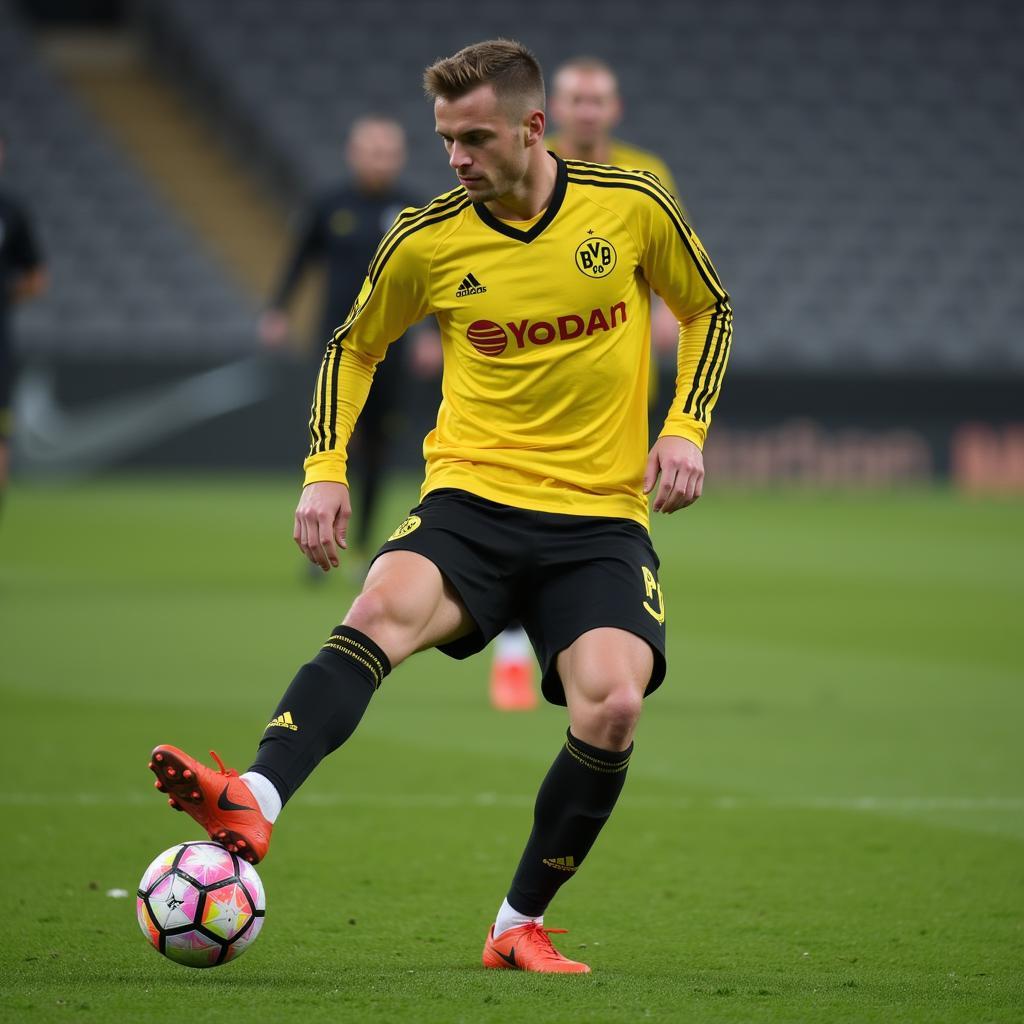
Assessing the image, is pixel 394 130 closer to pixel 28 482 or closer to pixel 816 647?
pixel 816 647

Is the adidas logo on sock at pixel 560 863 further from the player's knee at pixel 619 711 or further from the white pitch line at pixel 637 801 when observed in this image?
the white pitch line at pixel 637 801

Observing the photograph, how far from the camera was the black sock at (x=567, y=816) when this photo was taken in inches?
149

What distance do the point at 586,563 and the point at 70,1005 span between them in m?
1.38

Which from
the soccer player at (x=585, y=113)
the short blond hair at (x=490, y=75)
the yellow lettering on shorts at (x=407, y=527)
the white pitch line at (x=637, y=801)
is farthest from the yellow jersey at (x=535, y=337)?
the soccer player at (x=585, y=113)

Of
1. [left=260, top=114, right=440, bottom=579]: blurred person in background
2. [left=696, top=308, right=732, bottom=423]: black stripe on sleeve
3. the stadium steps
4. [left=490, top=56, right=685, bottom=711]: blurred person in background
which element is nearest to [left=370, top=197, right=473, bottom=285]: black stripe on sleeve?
[left=696, top=308, right=732, bottom=423]: black stripe on sleeve

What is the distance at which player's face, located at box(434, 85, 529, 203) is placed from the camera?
376 cm

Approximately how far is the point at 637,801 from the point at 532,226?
2338mm

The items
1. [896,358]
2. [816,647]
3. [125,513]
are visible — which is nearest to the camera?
[816,647]

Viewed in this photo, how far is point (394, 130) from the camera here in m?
10.6

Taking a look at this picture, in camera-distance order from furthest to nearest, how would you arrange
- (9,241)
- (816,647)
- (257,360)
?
(257,360), (9,241), (816,647)

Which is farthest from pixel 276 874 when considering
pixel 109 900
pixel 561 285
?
pixel 561 285

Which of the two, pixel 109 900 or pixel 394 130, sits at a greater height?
pixel 394 130

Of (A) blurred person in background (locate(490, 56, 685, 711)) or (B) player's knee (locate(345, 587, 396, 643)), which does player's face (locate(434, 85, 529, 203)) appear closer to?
(B) player's knee (locate(345, 587, 396, 643))

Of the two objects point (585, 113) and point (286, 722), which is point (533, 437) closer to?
point (286, 722)
